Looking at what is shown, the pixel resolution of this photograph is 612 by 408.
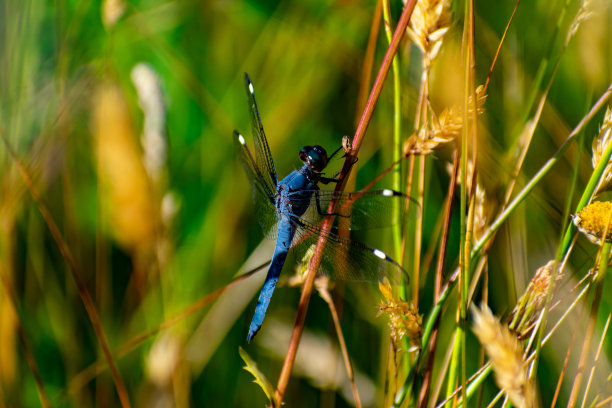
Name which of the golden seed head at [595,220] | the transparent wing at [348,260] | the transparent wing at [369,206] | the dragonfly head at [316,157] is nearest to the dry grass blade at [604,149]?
the golden seed head at [595,220]

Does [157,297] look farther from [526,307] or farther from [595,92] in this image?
[595,92]

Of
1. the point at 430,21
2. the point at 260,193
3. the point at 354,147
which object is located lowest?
the point at 260,193

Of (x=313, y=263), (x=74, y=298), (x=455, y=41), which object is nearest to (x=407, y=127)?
(x=455, y=41)

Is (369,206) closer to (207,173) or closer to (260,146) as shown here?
(260,146)

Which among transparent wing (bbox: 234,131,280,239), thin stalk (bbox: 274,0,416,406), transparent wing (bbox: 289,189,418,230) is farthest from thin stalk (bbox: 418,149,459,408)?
transparent wing (bbox: 234,131,280,239)

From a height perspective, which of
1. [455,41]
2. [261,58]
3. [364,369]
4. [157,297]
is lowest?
[364,369]

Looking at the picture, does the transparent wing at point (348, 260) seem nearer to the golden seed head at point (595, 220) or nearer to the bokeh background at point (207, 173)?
the bokeh background at point (207, 173)

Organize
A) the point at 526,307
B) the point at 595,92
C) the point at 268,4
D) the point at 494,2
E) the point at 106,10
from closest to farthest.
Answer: the point at 526,307
the point at 106,10
the point at 595,92
the point at 494,2
the point at 268,4

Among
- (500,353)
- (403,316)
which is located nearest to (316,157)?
(403,316)

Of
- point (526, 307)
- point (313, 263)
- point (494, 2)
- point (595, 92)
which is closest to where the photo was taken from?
point (526, 307)
